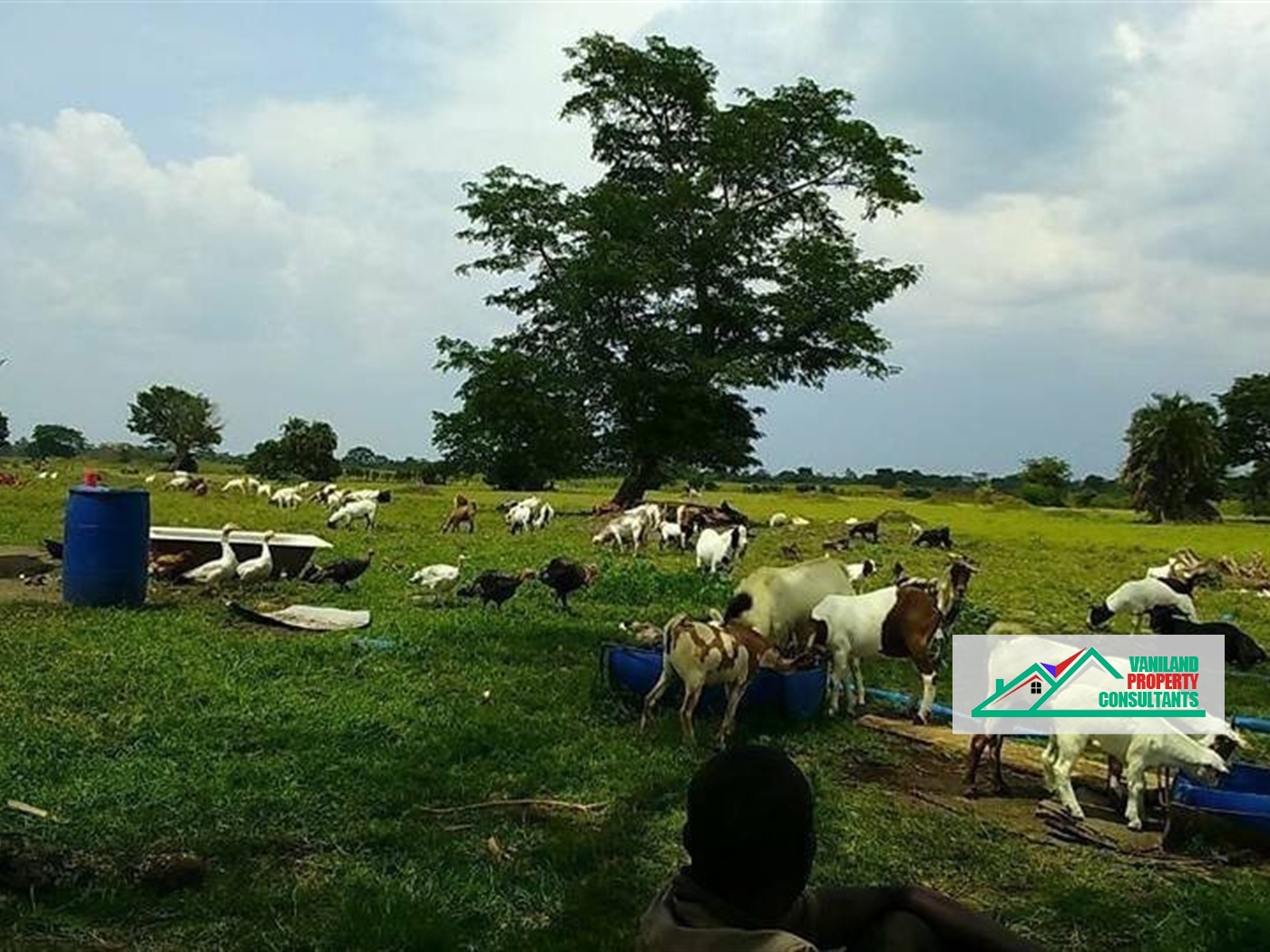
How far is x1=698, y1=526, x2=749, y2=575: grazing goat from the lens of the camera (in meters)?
20.5

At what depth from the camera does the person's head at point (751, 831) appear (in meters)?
2.68

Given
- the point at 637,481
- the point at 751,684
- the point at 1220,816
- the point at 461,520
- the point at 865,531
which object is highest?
the point at 637,481

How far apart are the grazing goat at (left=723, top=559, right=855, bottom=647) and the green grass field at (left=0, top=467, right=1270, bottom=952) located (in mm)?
1289

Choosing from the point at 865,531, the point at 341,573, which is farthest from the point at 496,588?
the point at 865,531

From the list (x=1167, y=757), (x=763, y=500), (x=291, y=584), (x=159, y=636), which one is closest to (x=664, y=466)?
(x=763, y=500)

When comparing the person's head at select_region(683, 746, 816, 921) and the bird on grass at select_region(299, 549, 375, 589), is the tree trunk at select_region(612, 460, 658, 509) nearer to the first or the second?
the bird on grass at select_region(299, 549, 375, 589)

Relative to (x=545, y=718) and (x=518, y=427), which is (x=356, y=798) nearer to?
(x=545, y=718)

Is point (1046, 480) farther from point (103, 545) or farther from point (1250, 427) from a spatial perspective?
point (103, 545)

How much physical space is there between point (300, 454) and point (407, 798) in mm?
66595

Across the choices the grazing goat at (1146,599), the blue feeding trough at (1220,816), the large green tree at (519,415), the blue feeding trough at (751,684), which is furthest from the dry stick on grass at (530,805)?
the large green tree at (519,415)

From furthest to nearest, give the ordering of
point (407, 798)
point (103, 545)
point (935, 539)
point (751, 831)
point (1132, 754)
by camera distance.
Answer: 1. point (935, 539)
2. point (103, 545)
3. point (1132, 754)
4. point (407, 798)
5. point (751, 831)

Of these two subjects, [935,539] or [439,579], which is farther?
[935,539]
